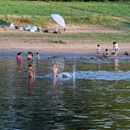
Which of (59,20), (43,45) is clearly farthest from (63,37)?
(43,45)

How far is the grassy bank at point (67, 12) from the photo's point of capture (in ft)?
160

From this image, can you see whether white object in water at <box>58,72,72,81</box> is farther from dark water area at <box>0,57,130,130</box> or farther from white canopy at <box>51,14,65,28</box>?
white canopy at <box>51,14,65,28</box>

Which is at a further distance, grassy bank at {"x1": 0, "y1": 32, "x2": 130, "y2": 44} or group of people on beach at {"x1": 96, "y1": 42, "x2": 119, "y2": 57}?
grassy bank at {"x1": 0, "y1": 32, "x2": 130, "y2": 44}

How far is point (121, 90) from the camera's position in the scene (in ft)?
77.6

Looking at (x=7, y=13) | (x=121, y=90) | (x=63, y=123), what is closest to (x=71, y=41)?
(x=7, y=13)

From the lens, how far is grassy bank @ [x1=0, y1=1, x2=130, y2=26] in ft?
160

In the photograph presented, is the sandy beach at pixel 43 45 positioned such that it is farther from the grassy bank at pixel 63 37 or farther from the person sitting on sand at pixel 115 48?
the person sitting on sand at pixel 115 48

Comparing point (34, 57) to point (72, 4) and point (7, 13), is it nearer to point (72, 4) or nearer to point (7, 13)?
point (7, 13)

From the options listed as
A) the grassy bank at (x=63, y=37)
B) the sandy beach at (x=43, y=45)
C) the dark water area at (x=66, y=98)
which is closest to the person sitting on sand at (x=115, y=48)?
the sandy beach at (x=43, y=45)

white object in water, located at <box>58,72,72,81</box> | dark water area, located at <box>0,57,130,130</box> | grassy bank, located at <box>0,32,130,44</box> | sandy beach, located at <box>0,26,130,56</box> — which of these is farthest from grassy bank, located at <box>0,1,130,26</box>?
white object in water, located at <box>58,72,72,81</box>

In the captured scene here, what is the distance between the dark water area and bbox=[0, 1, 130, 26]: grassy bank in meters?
15.3

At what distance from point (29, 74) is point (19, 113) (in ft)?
30.0

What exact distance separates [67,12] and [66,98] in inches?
1285

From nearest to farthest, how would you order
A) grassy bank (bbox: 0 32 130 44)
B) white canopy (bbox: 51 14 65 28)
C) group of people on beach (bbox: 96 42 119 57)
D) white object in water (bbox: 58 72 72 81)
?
white object in water (bbox: 58 72 72 81) → group of people on beach (bbox: 96 42 119 57) → grassy bank (bbox: 0 32 130 44) → white canopy (bbox: 51 14 65 28)
